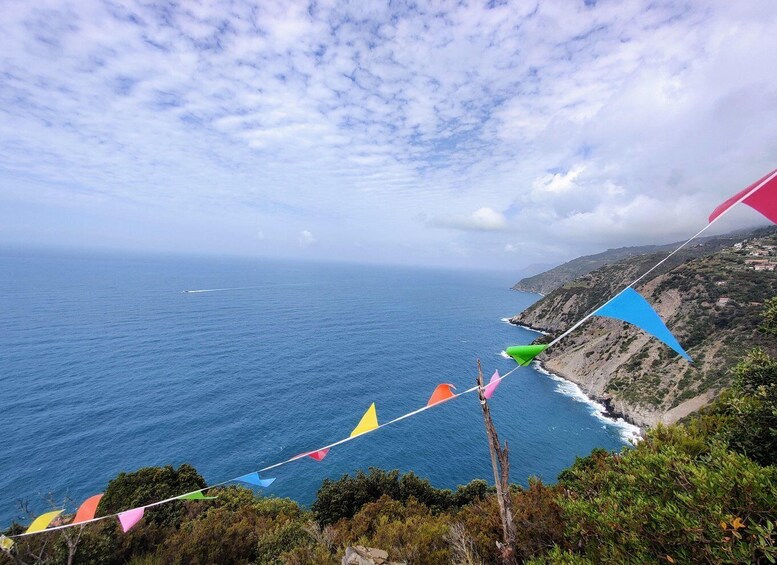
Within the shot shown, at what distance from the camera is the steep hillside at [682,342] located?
46.4m

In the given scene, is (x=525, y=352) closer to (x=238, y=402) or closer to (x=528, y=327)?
(x=238, y=402)

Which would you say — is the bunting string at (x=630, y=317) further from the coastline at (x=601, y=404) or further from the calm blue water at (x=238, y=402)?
the coastline at (x=601, y=404)

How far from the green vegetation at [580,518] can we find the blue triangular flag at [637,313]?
8.05 ft

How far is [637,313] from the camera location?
7062 mm

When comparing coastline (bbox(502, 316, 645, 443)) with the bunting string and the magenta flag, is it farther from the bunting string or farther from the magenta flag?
the magenta flag

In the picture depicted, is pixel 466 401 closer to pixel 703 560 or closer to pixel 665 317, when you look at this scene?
pixel 665 317

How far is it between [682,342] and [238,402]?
2671 inches

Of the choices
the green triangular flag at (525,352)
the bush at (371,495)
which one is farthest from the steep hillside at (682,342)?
the green triangular flag at (525,352)

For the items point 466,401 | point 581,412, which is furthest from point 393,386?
point 581,412

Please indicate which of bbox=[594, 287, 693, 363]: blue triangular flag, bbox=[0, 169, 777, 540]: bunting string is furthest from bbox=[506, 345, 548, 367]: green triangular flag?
bbox=[594, 287, 693, 363]: blue triangular flag

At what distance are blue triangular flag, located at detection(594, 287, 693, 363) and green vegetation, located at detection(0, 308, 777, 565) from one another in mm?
2454

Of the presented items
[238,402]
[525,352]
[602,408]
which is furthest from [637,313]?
[602,408]

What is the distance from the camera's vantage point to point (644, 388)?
5097 cm

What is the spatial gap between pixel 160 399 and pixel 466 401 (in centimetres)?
4129
